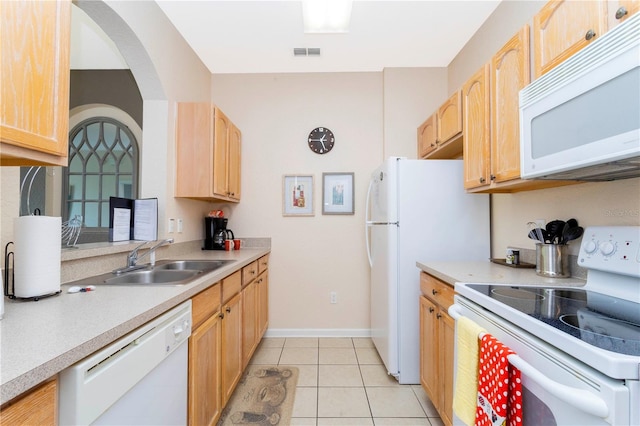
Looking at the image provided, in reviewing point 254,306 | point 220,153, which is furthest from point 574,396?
point 220,153

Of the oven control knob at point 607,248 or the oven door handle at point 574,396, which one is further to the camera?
the oven control knob at point 607,248

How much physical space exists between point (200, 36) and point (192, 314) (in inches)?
91.8

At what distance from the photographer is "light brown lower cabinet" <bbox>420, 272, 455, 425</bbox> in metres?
1.48

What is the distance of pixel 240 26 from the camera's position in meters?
2.30

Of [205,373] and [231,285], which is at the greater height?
[231,285]

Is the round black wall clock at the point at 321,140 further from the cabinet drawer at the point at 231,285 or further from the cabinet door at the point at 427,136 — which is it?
the cabinet drawer at the point at 231,285

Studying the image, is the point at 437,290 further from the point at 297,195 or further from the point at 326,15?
the point at 326,15

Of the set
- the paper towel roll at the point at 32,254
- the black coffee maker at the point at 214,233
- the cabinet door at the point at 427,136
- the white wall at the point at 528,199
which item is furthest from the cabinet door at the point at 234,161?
the white wall at the point at 528,199

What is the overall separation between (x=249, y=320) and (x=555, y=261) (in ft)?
6.61

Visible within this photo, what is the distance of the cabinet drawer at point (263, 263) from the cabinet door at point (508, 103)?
1.97 m

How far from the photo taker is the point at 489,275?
1483 millimetres

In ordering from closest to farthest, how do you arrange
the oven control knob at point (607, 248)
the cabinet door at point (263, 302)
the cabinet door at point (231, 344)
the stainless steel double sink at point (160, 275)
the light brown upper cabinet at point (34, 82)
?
the light brown upper cabinet at point (34, 82) < the oven control knob at point (607, 248) < the stainless steel double sink at point (160, 275) < the cabinet door at point (231, 344) < the cabinet door at point (263, 302)

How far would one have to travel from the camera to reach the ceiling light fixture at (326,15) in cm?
201

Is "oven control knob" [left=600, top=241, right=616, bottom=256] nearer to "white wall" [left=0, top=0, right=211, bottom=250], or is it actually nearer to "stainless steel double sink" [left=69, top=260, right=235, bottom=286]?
"stainless steel double sink" [left=69, top=260, right=235, bottom=286]
